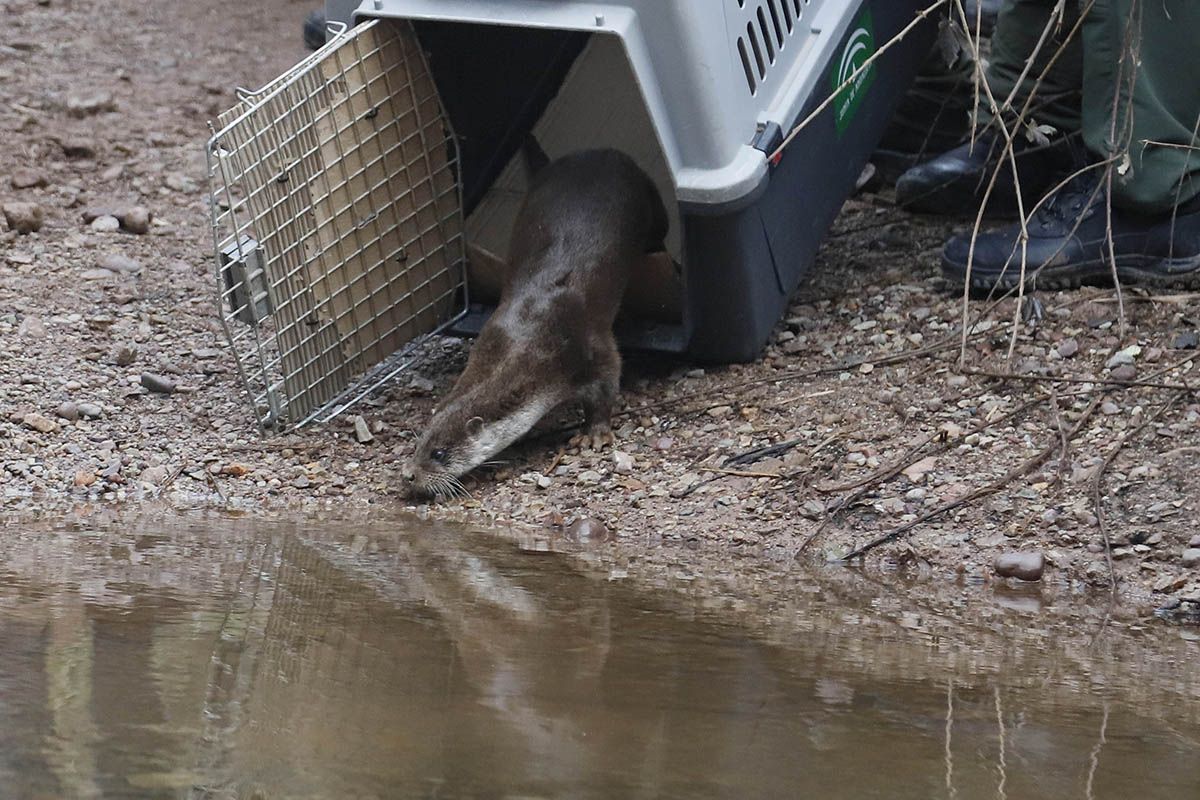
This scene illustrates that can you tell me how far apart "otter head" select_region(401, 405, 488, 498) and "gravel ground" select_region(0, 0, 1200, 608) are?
0.20 feet

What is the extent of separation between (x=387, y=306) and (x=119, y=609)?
165 centimetres

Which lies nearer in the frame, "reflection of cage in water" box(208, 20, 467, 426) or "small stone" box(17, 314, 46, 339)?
"reflection of cage in water" box(208, 20, 467, 426)

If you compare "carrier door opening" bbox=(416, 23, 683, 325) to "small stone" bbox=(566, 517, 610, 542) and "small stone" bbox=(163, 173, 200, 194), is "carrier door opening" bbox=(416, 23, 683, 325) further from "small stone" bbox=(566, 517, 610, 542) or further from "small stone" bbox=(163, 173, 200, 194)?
"small stone" bbox=(163, 173, 200, 194)

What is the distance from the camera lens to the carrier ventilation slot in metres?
3.87

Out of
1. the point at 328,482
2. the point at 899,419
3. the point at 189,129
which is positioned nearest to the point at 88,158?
the point at 189,129

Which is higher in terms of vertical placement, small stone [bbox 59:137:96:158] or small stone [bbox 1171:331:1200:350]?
small stone [bbox 59:137:96:158]

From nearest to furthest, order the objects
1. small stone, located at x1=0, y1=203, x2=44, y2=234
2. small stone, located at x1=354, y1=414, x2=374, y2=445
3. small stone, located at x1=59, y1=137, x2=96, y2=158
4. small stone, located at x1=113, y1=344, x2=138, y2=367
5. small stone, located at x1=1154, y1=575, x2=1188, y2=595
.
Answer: small stone, located at x1=1154, y1=575, x2=1188, y2=595
small stone, located at x1=354, y1=414, x2=374, y2=445
small stone, located at x1=113, y1=344, x2=138, y2=367
small stone, located at x1=0, y1=203, x2=44, y2=234
small stone, located at x1=59, y1=137, x2=96, y2=158

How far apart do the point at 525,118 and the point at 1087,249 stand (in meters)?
1.67

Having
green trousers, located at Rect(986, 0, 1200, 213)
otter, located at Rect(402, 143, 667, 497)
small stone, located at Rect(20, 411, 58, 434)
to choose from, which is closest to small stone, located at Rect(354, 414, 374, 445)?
otter, located at Rect(402, 143, 667, 497)

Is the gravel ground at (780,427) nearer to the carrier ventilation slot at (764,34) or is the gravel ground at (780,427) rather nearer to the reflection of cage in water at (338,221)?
the reflection of cage in water at (338,221)

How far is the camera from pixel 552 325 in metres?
4.07

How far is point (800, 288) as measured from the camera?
4.71m

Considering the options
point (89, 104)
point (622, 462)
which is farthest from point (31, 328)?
point (89, 104)

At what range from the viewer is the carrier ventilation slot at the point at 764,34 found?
3.87 m
